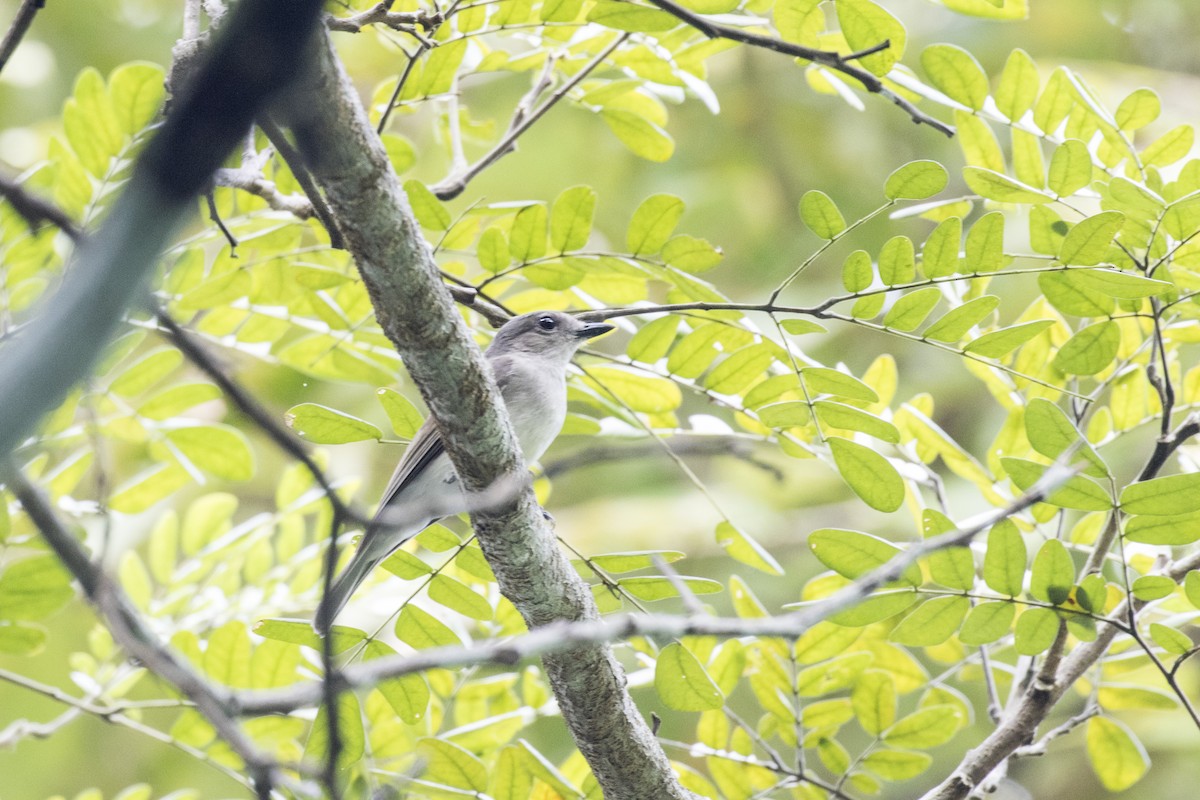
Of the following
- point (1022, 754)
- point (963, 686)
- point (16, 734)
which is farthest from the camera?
point (963, 686)

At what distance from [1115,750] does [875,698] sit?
62 cm

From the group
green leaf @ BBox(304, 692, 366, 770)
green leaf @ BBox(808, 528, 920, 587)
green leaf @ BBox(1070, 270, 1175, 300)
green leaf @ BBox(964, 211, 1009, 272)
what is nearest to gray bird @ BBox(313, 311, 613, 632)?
green leaf @ BBox(304, 692, 366, 770)

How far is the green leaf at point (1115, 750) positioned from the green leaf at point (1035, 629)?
62cm

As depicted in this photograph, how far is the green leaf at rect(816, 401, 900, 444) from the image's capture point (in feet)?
7.89

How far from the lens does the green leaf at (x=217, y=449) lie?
3.20m

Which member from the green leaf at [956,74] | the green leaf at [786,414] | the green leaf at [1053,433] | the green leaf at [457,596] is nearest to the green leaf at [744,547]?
the green leaf at [786,414]

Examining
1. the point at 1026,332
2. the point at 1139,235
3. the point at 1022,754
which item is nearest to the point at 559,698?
the point at 1022,754

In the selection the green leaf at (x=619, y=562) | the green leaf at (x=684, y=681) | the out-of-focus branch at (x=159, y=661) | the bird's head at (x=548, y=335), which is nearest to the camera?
the out-of-focus branch at (x=159, y=661)

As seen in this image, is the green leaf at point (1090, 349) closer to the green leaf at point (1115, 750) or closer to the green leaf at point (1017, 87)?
the green leaf at point (1017, 87)

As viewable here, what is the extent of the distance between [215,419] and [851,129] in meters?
4.84

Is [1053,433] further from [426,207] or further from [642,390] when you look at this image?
[426,207]

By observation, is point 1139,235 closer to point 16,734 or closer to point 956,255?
point 956,255

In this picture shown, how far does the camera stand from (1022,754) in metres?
2.55

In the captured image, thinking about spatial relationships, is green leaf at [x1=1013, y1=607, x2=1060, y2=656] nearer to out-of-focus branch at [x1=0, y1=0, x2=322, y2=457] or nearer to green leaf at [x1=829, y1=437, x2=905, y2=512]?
green leaf at [x1=829, y1=437, x2=905, y2=512]
